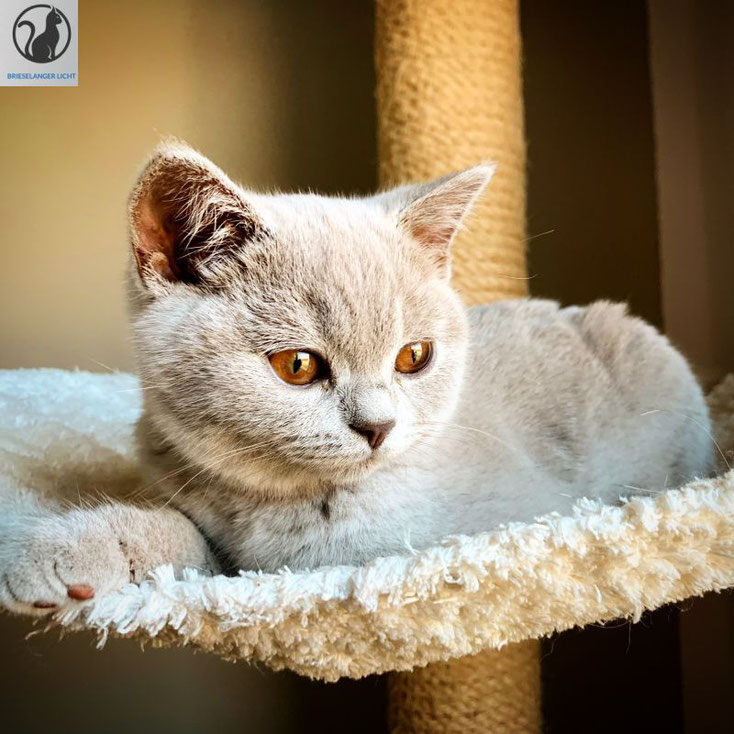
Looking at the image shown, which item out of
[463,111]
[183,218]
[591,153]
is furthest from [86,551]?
[591,153]

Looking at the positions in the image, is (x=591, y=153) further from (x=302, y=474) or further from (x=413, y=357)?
(x=302, y=474)

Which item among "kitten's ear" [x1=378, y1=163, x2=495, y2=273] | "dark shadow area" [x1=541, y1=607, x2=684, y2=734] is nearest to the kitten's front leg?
"kitten's ear" [x1=378, y1=163, x2=495, y2=273]

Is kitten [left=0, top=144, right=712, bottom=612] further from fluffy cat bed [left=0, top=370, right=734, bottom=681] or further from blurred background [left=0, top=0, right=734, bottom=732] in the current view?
blurred background [left=0, top=0, right=734, bottom=732]

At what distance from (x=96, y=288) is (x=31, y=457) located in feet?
1.81

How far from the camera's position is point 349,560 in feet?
2.43

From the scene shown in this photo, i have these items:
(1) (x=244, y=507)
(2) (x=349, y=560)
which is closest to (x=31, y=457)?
(1) (x=244, y=507)

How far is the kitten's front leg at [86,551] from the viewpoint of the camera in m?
0.62

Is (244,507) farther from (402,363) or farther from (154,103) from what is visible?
(154,103)

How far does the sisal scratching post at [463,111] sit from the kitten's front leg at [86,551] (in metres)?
0.58

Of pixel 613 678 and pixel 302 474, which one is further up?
pixel 302 474

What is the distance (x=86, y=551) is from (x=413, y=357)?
361mm

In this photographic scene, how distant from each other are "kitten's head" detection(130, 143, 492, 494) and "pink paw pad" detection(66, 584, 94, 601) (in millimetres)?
157

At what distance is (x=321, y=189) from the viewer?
4.93 feet

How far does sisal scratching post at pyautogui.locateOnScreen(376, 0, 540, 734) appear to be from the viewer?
4.09 ft
